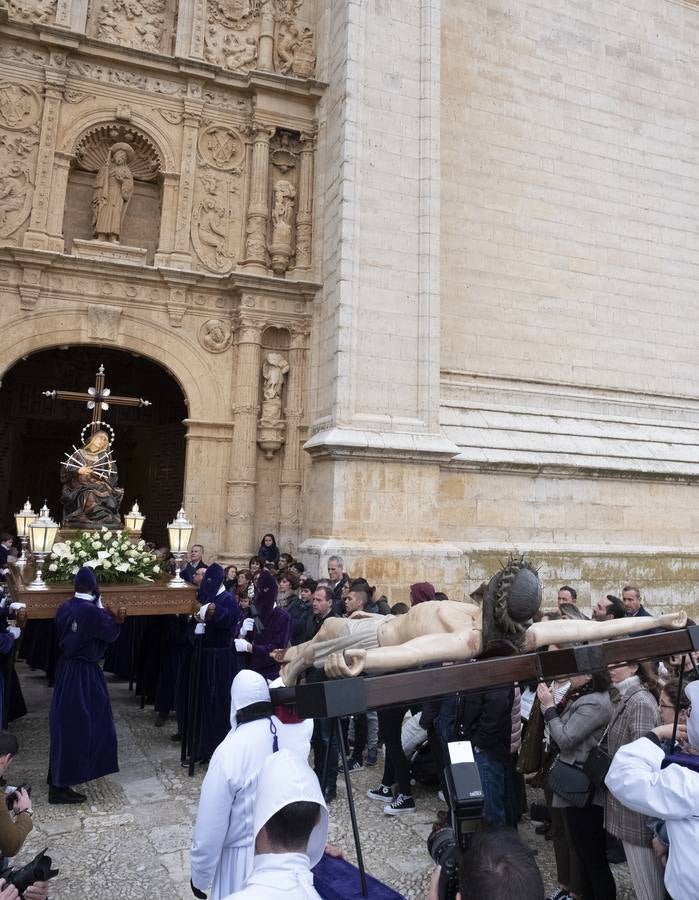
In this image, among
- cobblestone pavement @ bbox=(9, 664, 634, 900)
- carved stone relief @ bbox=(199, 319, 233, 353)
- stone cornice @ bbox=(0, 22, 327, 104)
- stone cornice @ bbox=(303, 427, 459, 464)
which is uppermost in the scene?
stone cornice @ bbox=(0, 22, 327, 104)

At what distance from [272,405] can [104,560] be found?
6.11m

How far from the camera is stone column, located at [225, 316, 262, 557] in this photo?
11664 mm

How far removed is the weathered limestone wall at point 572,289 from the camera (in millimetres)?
12180

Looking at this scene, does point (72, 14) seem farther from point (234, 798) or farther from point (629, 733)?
point (629, 733)

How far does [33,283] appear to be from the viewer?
36.2 ft

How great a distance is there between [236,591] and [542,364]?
794 centimetres

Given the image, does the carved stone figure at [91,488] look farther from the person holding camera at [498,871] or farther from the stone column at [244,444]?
the person holding camera at [498,871]

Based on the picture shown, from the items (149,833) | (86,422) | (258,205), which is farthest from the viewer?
(86,422)

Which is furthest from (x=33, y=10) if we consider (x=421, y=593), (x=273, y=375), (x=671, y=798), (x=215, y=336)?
(x=671, y=798)

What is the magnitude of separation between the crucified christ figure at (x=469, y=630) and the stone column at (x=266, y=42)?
12.7m

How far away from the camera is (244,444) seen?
11883mm

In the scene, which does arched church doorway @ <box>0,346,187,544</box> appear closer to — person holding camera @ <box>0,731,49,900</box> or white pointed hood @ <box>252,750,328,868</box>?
person holding camera @ <box>0,731,49,900</box>

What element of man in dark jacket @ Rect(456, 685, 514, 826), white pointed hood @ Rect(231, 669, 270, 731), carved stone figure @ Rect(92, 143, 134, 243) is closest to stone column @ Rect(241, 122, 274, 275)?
carved stone figure @ Rect(92, 143, 134, 243)

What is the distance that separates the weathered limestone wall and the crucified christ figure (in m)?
8.39
